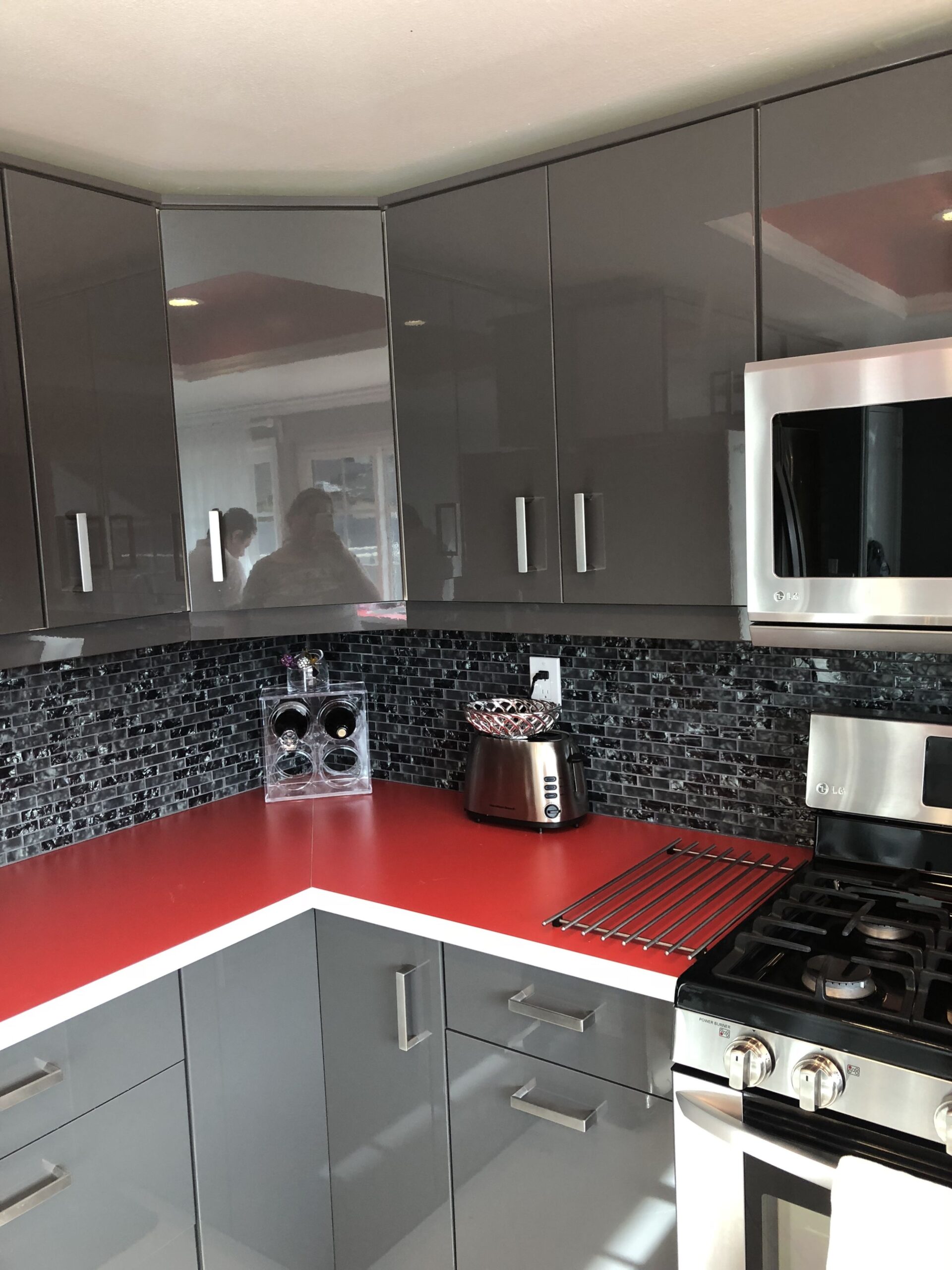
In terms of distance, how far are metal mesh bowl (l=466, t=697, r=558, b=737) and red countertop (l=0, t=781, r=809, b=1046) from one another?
0.67 feet

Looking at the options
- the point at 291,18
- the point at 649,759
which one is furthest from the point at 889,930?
the point at 291,18

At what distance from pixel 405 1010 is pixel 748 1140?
617 mm

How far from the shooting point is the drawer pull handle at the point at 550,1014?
1.46 m

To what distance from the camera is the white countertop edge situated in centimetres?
139

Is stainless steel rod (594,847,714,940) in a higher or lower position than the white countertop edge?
higher

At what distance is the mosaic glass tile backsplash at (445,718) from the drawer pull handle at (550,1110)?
2.14 ft

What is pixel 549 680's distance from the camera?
2.15 m

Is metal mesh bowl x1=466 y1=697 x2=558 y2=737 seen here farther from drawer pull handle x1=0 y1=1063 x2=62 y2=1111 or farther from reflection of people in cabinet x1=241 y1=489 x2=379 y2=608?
drawer pull handle x1=0 y1=1063 x2=62 y2=1111

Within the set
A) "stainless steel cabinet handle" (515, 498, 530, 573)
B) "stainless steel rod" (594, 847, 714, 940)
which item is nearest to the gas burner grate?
"stainless steel rod" (594, 847, 714, 940)

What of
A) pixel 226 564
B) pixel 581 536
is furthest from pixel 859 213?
pixel 226 564

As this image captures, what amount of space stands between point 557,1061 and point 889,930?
1.72 ft

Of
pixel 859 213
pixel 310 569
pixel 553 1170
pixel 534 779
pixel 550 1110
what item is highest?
pixel 859 213

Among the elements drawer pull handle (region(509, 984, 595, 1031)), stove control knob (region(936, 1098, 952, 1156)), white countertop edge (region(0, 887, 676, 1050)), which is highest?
white countertop edge (region(0, 887, 676, 1050))

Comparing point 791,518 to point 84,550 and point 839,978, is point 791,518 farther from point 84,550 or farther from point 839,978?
point 84,550
